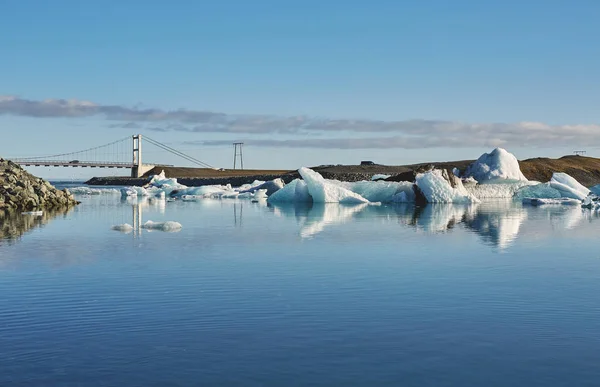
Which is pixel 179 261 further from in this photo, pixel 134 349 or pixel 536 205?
pixel 536 205

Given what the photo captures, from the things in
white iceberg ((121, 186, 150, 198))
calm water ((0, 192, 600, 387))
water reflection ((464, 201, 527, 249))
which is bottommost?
calm water ((0, 192, 600, 387))

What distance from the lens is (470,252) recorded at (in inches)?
448

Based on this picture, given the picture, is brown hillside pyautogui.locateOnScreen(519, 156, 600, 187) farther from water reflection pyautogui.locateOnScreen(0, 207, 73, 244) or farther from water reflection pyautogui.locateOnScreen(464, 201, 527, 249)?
water reflection pyautogui.locateOnScreen(0, 207, 73, 244)

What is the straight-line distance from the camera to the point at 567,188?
34.6 metres

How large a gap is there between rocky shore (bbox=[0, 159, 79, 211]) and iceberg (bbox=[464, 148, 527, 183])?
74.9ft

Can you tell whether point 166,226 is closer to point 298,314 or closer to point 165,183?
point 298,314

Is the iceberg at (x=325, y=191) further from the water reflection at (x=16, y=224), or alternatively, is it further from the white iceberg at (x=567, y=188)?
the water reflection at (x=16, y=224)

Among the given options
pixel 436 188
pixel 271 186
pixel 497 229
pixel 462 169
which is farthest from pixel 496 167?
pixel 462 169

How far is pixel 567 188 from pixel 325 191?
13561mm

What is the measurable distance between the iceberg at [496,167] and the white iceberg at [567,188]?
2442mm

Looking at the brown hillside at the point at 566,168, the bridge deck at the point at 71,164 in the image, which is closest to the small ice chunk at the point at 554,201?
the brown hillside at the point at 566,168

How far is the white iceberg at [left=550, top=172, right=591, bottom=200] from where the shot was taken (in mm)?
34375

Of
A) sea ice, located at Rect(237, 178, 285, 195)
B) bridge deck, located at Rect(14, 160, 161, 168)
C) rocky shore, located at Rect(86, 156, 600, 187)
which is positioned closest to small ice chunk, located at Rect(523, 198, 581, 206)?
rocky shore, located at Rect(86, 156, 600, 187)

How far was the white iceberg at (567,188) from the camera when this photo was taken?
34.4 meters
